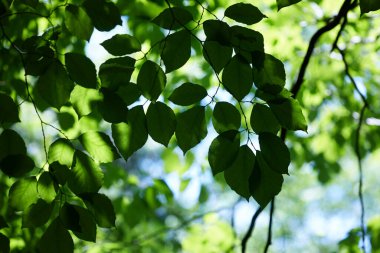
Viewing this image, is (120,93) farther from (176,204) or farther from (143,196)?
(176,204)

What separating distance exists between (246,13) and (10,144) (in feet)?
1.86

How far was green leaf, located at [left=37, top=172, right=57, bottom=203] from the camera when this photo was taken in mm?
999

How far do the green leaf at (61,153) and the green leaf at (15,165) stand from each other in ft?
0.20

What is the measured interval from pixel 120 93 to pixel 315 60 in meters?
2.28

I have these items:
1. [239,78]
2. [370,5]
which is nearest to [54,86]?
[239,78]

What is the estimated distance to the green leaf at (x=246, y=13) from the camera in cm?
93

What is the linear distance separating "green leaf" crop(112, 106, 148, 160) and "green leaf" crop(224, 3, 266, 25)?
0.92ft

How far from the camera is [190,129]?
0.96 m

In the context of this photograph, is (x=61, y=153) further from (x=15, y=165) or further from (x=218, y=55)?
(x=218, y=55)

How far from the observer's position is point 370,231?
75.0 inches

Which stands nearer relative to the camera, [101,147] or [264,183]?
[264,183]

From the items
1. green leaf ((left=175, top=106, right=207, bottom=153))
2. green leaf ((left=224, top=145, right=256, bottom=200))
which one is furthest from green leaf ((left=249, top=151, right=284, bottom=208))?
green leaf ((left=175, top=106, right=207, bottom=153))

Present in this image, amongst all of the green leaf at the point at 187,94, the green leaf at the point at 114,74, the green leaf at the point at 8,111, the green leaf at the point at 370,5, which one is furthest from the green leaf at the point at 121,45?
the green leaf at the point at 370,5

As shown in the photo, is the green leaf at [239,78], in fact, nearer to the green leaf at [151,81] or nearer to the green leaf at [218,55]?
the green leaf at [218,55]
